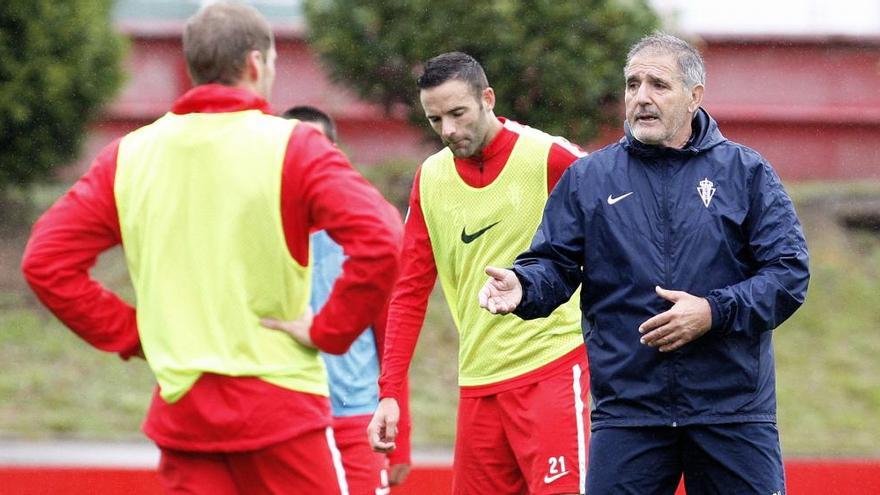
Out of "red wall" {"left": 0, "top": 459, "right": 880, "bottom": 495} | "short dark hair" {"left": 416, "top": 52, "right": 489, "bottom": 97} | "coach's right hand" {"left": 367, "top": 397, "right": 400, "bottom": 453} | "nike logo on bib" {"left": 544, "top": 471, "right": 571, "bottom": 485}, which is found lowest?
"red wall" {"left": 0, "top": 459, "right": 880, "bottom": 495}

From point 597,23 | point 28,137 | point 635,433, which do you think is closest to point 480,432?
point 635,433

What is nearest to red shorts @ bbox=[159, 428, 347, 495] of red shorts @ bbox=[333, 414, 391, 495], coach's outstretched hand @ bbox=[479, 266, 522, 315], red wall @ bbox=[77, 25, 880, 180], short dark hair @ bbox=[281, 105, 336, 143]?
coach's outstretched hand @ bbox=[479, 266, 522, 315]

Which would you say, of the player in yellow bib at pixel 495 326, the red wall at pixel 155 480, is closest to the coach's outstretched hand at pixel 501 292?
the player in yellow bib at pixel 495 326

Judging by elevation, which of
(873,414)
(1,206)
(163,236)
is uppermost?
(163,236)

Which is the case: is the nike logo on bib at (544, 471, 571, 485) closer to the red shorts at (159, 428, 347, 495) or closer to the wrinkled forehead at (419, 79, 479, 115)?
the wrinkled forehead at (419, 79, 479, 115)

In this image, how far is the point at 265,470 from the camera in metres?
4.07

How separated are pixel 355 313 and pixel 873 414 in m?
Answer: 10.3

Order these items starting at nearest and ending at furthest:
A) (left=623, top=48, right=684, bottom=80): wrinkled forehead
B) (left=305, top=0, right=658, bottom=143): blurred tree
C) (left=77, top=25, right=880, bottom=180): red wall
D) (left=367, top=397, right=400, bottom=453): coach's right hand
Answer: (left=623, top=48, right=684, bottom=80): wrinkled forehead → (left=367, top=397, right=400, bottom=453): coach's right hand → (left=305, top=0, right=658, bottom=143): blurred tree → (left=77, top=25, right=880, bottom=180): red wall

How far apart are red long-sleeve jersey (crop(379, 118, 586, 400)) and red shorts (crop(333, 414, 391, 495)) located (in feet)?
1.73

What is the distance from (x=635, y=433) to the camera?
15.9ft

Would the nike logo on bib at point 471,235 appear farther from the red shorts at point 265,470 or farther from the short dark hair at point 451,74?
the red shorts at point 265,470

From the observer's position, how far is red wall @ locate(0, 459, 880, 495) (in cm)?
750

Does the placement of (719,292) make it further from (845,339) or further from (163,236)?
(845,339)

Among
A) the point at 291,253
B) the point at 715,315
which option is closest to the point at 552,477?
the point at 715,315
